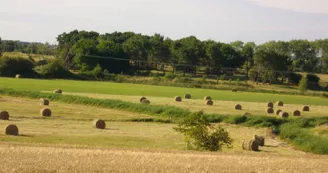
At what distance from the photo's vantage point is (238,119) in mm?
53750

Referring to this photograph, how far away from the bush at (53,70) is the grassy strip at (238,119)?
139 ft

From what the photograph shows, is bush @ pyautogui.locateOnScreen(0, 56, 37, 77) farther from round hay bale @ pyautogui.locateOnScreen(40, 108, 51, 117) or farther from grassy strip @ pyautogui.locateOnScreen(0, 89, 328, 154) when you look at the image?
round hay bale @ pyautogui.locateOnScreen(40, 108, 51, 117)

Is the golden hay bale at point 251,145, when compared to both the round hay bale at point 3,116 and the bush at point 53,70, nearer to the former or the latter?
the round hay bale at point 3,116

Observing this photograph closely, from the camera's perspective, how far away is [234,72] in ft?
504

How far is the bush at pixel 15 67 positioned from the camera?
116 m

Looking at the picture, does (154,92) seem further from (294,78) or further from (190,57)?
(190,57)

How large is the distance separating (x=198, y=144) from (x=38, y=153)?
48.3 feet

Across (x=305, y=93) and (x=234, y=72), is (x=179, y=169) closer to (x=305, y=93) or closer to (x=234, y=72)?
(x=305, y=93)

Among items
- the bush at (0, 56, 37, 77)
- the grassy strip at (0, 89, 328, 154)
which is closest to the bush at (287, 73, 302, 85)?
the bush at (0, 56, 37, 77)

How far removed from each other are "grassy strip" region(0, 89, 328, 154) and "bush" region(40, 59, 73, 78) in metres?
42.4

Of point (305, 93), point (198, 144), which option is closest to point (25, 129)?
point (198, 144)

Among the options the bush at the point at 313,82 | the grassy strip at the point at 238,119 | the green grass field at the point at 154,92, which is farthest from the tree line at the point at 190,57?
the grassy strip at the point at 238,119

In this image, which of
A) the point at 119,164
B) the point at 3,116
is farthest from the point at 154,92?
the point at 119,164

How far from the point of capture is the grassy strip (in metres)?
41.2
